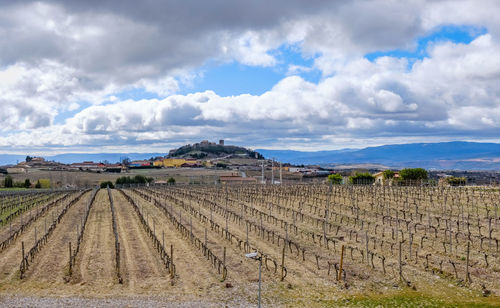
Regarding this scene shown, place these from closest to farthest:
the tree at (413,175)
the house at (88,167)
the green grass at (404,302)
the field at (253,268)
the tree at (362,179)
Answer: the green grass at (404,302)
the field at (253,268)
the tree at (413,175)
the tree at (362,179)
the house at (88,167)

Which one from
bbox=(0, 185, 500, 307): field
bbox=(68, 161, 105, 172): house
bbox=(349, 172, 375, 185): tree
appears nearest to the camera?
bbox=(0, 185, 500, 307): field

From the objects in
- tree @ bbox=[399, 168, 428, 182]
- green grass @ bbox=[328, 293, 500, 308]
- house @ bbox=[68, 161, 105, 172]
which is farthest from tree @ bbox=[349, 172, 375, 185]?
house @ bbox=[68, 161, 105, 172]

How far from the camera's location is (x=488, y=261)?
63.4 ft

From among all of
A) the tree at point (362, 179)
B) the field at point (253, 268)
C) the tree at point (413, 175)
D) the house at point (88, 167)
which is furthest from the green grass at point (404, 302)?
the house at point (88, 167)

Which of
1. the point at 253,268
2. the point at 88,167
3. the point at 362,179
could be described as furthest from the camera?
the point at 88,167

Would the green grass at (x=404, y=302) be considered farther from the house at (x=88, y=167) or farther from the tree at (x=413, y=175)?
the house at (x=88, y=167)

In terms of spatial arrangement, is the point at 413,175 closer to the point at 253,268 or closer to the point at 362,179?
the point at 362,179

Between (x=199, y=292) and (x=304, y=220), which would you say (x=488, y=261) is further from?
(x=304, y=220)

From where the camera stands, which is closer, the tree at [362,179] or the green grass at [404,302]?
the green grass at [404,302]

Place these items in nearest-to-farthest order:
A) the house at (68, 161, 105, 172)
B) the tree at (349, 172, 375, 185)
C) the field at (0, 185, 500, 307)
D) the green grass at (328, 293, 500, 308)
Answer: the green grass at (328, 293, 500, 308)
the field at (0, 185, 500, 307)
the tree at (349, 172, 375, 185)
the house at (68, 161, 105, 172)

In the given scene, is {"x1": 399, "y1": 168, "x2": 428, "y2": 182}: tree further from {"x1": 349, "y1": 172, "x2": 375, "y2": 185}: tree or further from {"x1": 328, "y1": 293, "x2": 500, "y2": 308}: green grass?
{"x1": 328, "y1": 293, "x2": 500, "y2": 308}: green grass

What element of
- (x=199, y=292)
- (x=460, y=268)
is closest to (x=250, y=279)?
(x=199, y=292)

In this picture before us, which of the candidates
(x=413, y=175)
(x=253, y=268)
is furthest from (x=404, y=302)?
(x=413, y=175)

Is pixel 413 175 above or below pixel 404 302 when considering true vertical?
above
